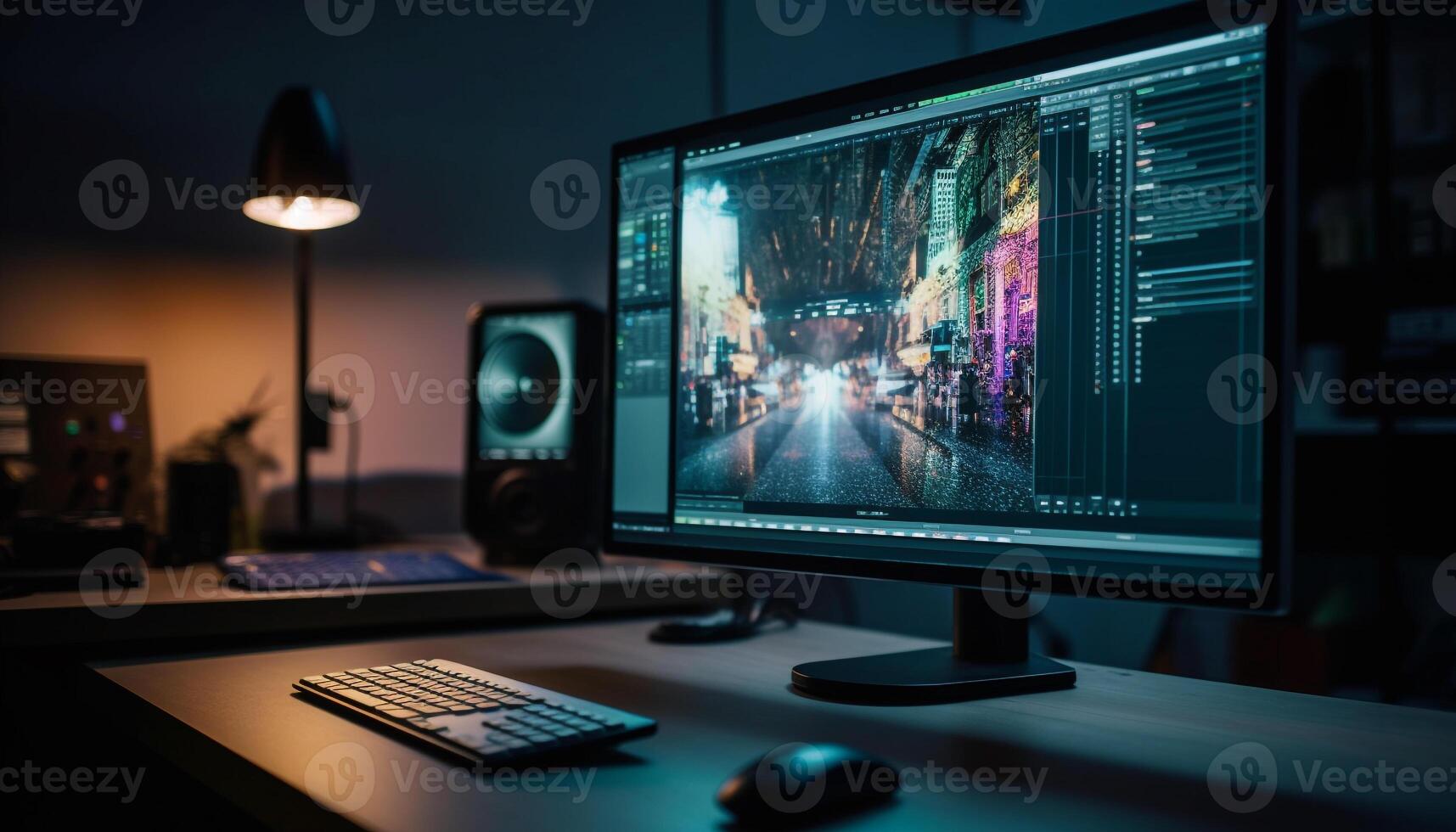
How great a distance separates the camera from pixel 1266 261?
0.66m

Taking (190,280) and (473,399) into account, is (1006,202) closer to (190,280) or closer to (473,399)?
(473,399)

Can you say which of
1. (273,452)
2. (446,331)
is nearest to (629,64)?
(446,331)
